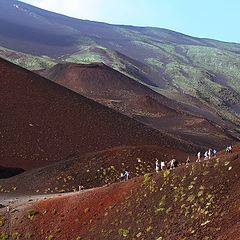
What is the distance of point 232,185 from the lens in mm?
20000

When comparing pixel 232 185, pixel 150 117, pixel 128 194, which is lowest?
pixel 150 117

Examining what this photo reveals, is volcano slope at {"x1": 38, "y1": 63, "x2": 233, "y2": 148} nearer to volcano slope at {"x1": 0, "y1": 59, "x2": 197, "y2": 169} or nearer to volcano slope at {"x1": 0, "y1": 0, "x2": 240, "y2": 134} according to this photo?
volcano slope at {"x1": 0, "y1": 59, "x2": 197, "y2": 169}

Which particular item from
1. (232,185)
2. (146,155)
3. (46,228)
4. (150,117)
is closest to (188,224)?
(232,185)

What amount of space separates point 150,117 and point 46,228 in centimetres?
6377

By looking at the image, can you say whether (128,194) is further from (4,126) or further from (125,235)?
(4,126)

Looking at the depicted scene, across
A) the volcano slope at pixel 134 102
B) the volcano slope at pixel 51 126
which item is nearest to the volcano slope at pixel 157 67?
the volcano slope at pixel 134 102

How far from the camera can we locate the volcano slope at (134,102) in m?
80.1

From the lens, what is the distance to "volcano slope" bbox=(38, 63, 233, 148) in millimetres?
80062

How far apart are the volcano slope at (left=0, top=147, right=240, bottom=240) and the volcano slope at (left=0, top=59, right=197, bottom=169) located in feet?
81.2

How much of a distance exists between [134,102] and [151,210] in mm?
74084

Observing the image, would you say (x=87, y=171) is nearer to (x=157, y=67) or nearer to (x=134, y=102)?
(x=134, y=102)

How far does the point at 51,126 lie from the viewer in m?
59.4

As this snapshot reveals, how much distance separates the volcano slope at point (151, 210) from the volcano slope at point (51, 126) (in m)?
24.7

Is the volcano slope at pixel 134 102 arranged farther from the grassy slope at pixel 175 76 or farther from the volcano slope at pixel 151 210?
the volcano slope at pixel 151 210
